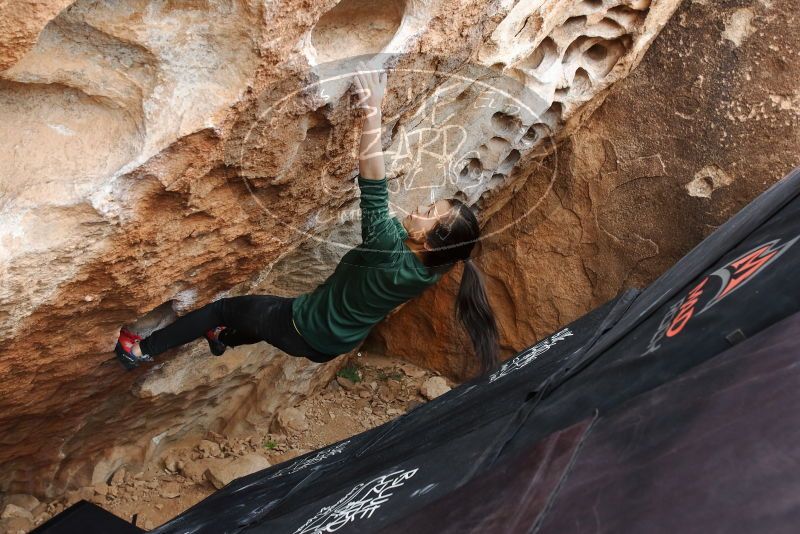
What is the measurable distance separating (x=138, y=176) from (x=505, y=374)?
978 mm

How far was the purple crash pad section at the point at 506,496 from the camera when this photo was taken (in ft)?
3.05

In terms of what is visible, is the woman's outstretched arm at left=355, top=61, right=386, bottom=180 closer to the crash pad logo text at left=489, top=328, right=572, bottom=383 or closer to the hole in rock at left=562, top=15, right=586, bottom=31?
the crash pad logo text at left=489, top=328, right=572, bottom=383

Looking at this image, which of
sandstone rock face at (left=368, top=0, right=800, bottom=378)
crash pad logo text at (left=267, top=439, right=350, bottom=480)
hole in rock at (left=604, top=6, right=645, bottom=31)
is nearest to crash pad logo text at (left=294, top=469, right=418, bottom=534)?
crash pad logo text at (left=267, top=439, right=350, bottom=480)

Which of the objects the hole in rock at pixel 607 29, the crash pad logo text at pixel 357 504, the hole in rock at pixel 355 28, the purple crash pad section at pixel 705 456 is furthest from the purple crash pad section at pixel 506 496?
the hole in rock at pixel 607 29

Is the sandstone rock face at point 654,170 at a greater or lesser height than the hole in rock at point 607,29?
lesser

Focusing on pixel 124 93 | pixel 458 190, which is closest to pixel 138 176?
pixel 124 93

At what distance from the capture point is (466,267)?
2.16 metres

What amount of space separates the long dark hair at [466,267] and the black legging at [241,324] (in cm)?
40

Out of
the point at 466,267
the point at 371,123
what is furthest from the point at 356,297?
the point at 371,123

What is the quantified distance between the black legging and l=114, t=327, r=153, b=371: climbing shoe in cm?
2

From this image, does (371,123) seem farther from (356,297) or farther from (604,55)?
(604,55)

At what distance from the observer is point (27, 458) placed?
240 cm

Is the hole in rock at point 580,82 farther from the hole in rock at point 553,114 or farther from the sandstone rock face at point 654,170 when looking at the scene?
the sandstone rock face at point 654,170

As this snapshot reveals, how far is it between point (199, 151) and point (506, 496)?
0.96 m
